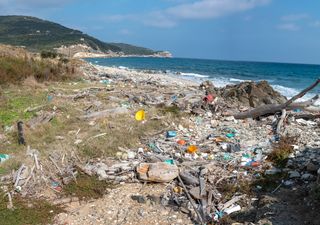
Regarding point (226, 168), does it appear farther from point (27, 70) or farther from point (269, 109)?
point (27, 70)

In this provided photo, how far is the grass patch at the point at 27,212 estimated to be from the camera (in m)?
5.79

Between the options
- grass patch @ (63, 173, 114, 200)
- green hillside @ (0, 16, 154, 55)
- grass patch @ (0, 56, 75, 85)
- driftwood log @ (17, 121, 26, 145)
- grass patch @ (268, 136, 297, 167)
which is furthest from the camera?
green hillside @ (0, 16, 154, 55)

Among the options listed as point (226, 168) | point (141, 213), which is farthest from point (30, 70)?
point (141, 213)

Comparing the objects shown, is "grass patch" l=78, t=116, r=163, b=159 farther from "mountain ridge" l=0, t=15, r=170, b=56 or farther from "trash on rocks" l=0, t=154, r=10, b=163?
"mountain ridge" l=0, t=15, r=170, b=56

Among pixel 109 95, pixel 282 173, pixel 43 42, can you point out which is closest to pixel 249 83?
pixel 109 95

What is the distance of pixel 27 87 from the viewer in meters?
16.1

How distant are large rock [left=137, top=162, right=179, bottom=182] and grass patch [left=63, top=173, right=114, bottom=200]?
2.26 feet

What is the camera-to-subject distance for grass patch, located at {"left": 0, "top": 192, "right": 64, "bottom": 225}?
5789 millimetres

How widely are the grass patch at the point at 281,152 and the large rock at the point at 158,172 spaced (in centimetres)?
234

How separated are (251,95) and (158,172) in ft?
29.3

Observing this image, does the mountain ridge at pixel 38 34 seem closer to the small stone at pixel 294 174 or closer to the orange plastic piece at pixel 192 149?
the orange plastic piece at pixel 192 149

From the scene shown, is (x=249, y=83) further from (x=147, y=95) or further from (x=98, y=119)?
(x=98, y=119)

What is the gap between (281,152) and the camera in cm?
819

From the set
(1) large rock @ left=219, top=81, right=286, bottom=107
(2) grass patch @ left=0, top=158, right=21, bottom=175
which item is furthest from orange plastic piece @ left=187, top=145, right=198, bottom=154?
(1) large rock @ left=219, top=81, right=286, bottom=107
